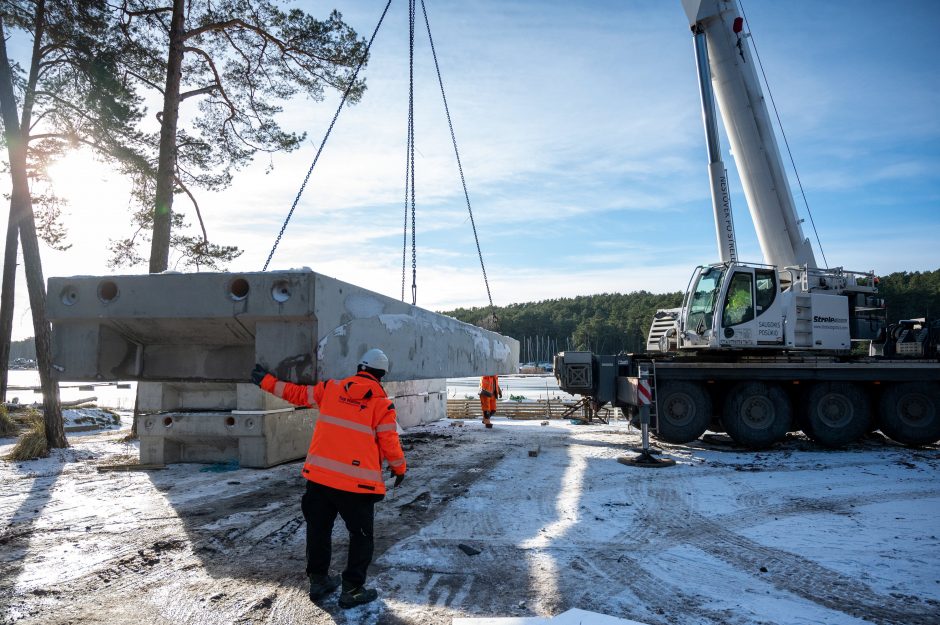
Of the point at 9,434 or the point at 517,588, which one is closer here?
the point at 517,588

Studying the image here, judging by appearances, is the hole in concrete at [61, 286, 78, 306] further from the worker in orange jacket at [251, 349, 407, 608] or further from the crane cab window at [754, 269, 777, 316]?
the crane cab window at [754, 269, 777, 316]

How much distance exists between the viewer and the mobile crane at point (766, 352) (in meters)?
9.46

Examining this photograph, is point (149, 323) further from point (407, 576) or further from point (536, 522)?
point (536, 522)

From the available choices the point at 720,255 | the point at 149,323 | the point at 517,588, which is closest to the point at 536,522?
the point at 517,588

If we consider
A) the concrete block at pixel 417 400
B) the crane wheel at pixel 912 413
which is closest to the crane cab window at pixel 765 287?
the crane wheel at pixel 912 413

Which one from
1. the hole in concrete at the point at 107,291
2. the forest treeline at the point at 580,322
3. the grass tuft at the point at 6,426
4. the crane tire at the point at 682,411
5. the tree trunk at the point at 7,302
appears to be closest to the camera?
the hole in concrete at the point at 107,291

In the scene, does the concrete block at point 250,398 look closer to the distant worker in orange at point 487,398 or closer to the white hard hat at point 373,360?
the white hard hat at point 373,360

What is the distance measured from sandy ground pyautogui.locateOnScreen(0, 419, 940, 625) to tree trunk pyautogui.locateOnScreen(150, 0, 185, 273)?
13.4 feet

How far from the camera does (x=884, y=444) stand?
33.7 feet

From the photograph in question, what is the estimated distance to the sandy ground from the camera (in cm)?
332

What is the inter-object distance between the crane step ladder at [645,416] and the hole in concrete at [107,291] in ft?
21.8

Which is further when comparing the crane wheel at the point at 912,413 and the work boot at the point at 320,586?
the crane wheel at the point at 912,413

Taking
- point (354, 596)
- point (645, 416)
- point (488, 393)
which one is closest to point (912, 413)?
point (645, 416)

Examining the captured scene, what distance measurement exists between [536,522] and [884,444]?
8.61 meters
